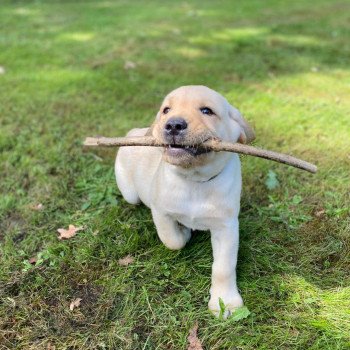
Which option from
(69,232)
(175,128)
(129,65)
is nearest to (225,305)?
(175,128)

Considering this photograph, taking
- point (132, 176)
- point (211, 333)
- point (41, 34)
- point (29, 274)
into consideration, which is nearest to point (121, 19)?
point (41, 34)

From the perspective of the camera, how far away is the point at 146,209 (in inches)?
143

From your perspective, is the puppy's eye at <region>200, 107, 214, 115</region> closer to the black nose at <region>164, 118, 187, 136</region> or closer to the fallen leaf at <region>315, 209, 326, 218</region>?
the black nose at <region>164, 118, 187, 136</region>

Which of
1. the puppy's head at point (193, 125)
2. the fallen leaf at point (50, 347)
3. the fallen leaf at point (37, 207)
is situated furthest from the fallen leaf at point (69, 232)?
the puppy's head at point (193, 125)

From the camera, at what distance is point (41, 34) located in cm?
809

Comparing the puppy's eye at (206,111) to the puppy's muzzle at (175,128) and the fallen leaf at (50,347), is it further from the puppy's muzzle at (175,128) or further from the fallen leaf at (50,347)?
the fallen leaf at (50,347)

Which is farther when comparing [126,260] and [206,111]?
[126,260]

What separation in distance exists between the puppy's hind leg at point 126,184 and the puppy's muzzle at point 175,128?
1.17 meters

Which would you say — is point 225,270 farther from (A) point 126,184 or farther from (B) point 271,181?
(B) point 271,181

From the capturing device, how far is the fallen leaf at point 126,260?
10.3 feet

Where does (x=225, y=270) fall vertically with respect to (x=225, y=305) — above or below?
above

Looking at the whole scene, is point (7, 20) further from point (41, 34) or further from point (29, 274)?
point (29, 274)

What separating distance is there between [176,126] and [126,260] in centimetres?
123

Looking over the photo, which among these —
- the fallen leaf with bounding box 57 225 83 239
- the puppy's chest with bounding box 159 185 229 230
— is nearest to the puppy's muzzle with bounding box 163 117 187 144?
the puppy's chest with bounding box 159 185 229 230
